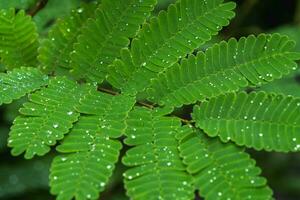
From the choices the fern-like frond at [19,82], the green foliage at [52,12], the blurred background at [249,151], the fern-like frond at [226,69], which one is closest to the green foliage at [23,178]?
the blurred background at [249,151]

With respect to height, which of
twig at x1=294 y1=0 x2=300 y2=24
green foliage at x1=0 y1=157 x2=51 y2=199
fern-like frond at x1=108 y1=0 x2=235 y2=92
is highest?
fern-like frond at x1=108 y1=0 x2=235 y2=92

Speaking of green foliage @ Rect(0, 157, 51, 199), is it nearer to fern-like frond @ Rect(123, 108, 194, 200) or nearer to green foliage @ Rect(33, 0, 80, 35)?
green foliage @ Rect(33, 0, 80, 35)

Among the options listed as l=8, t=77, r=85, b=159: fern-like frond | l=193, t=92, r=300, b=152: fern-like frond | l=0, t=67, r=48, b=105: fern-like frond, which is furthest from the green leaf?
l=193, t=92, r=300, b=152: fern-like frond

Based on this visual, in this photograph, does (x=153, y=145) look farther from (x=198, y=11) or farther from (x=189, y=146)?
(x=198, y=11)

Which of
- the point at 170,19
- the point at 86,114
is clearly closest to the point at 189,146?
the point at 86,114

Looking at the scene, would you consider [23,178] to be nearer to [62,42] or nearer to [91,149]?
[62,42]

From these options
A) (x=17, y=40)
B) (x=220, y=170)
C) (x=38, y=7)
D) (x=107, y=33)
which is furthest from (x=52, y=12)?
(x=220, y=170)

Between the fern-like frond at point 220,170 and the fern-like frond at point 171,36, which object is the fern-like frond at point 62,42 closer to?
the fern-like frond at point 171,36
